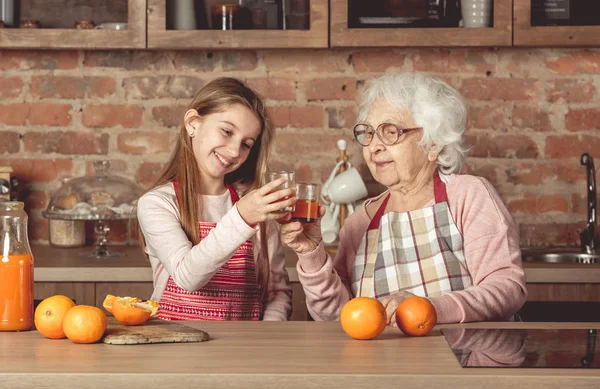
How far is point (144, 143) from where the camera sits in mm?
3229

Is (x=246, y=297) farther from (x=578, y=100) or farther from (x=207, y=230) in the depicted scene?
(x=578, y=100)

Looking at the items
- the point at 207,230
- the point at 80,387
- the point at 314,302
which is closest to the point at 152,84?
the point at 207,230

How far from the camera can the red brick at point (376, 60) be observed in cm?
320

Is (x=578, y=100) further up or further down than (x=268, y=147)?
further up

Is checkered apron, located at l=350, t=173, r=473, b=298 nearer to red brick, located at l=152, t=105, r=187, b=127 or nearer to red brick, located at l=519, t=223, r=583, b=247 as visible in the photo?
red brick, located at l=519, t=223, r=583, b=247

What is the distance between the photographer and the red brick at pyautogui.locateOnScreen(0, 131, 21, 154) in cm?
322

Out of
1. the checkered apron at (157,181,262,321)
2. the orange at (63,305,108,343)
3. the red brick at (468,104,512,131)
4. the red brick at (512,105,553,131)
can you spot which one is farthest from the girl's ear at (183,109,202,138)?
the red brick at (512,105,553,131)

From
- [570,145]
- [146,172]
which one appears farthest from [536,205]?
A: [146,172]

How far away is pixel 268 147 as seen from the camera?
7.69 feet

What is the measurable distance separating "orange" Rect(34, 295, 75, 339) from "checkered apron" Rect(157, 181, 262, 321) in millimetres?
611

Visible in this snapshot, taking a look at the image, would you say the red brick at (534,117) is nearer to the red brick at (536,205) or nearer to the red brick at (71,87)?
the red brick at (536,205)

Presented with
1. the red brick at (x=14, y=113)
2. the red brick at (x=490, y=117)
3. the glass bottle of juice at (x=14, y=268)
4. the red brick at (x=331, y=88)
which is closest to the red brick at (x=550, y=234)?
the red brick at (x=490, y=117)

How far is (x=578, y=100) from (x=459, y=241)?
139cm

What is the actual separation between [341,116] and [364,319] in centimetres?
177
